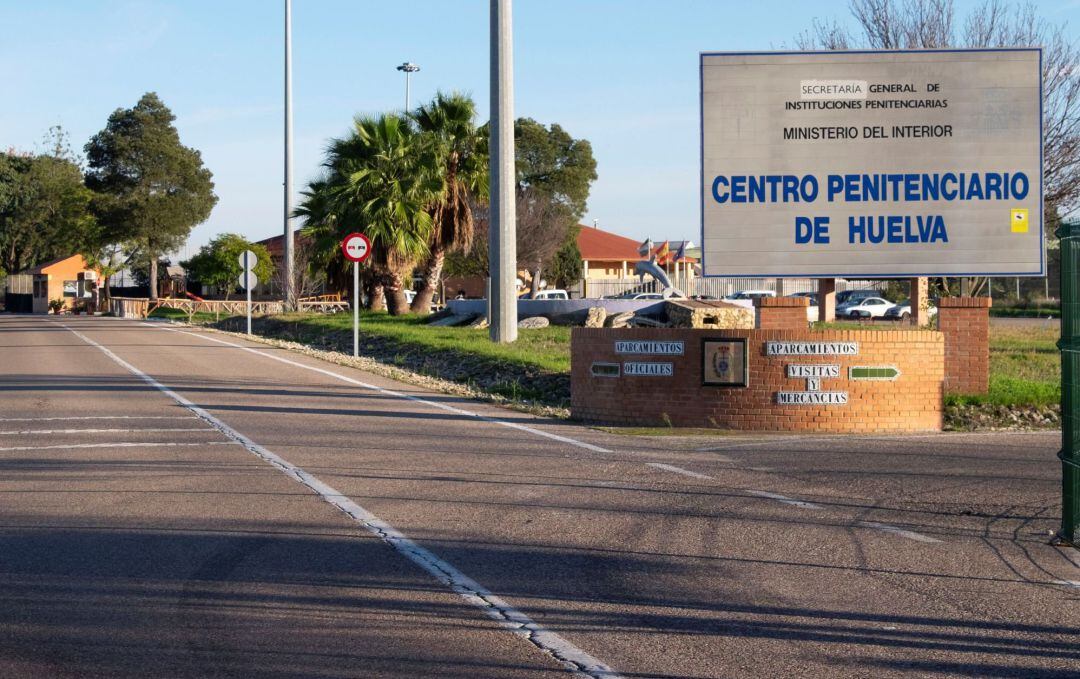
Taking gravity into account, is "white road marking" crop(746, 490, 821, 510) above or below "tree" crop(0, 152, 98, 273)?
below

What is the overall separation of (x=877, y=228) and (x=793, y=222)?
3.78ft

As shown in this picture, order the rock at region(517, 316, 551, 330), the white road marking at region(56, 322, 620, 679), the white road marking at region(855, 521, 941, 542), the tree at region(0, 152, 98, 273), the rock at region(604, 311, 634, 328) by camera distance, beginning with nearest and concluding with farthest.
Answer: the white road marking at region(56, 322, 620, 679) < the white road marking at region(855, 521, 941, 542) < the rock at region(604, 311, 634, 328) < the rock at region(517, 316, 551, 330) < the tree at region(0, 152, 98, 273)

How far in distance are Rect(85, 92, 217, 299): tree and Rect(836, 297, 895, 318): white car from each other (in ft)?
143

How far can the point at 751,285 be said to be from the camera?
71.1 metres

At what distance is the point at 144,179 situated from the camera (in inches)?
2982

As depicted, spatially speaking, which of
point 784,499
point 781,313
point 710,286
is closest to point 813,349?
point 781,313

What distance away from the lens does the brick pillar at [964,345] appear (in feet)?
51.6

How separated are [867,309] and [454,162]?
2216cm

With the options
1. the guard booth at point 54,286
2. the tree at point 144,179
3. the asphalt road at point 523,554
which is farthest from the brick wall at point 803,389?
the guard booth at point 54,286

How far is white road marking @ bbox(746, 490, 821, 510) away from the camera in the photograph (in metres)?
9.34

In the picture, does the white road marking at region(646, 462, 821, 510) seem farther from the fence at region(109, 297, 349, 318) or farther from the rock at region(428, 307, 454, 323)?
the fence at region(109, 297, 349, 318)

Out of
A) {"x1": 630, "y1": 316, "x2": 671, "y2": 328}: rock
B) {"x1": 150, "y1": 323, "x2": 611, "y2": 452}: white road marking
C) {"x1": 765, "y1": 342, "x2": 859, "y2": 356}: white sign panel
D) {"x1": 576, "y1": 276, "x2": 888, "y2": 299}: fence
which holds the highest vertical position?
{"x1": 576, "y1": 276, "x2": 888, "y2": 299}: fence

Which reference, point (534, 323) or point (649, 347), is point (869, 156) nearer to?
point (649, 347)

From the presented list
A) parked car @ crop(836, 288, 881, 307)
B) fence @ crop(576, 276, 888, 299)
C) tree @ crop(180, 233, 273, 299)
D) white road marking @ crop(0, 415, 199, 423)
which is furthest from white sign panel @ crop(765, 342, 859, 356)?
tree @ crop(180, 233, 273, 299)
